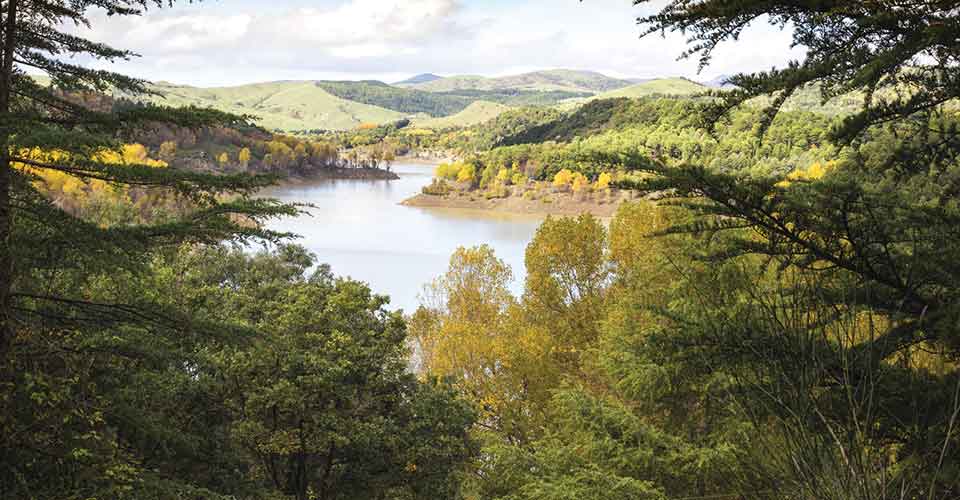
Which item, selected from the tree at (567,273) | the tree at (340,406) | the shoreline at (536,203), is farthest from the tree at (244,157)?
the tree at (340,406)

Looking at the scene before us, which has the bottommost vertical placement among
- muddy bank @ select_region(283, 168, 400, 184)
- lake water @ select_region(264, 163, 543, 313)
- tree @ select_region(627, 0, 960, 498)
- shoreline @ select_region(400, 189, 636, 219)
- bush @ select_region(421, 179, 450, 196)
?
lake water @ select_region(264, 163, 543, 313)

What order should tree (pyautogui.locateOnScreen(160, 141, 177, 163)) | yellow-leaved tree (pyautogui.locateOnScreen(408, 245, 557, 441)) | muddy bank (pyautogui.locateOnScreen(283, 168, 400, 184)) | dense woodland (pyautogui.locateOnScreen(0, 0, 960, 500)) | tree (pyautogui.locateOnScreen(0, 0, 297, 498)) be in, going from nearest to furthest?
dense woodland (pyautogui.locateOnScreen(0, 0, 960, 500)) < tree (pyautogui.locateOnScreen(0, 0, 297, 498)) < yellow-leaved tree (pyautogui.locateOnScreen(408, 245, 557, 441)) < tree (pyautogui.locateOnScreen(160, 141, 177, 163)) < muddy bank (pyautogui.locateOnScreen(283, 168, 400, 184))

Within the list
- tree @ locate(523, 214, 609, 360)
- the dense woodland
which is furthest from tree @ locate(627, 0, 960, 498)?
tree @ locate(523, 214, 609, 360)

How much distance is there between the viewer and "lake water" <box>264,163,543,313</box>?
1288 inches

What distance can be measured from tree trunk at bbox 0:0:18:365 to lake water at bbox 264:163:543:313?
15.5 metres

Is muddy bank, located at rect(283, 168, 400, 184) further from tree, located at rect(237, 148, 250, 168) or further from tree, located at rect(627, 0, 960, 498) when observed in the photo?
tree, located at rect(627, 0, 960, 498)

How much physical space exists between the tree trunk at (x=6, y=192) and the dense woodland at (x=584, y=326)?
2 cm

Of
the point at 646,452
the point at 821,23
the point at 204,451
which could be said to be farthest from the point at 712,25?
the point at 204,451

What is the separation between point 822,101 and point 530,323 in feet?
35.8

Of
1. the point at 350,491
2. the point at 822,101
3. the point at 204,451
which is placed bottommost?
the point at 350,491

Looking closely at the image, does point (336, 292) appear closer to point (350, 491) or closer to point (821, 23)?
point (350, 491)

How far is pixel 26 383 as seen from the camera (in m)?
4.11

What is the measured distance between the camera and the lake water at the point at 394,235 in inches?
1288

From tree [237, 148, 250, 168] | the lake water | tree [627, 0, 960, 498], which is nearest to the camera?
tree [627, 0, 960, 498]
